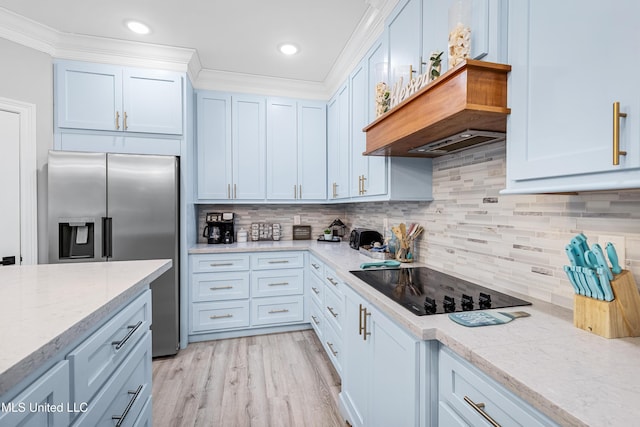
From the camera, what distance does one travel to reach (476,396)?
801mm

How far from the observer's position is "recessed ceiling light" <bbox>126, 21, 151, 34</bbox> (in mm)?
2266

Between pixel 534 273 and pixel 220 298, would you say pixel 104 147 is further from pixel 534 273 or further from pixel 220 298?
pixel 534 273

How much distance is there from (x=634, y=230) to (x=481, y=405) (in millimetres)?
742

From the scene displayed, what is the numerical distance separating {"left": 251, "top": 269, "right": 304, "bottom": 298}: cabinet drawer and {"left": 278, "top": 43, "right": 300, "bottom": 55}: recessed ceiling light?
206 centimetres

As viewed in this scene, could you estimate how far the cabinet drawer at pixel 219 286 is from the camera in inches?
110

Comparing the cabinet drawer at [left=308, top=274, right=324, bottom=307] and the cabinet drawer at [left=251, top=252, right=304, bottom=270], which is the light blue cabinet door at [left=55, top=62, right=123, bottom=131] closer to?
the cabinet drawer at [left=251, top=252, right=304, bottom=270]

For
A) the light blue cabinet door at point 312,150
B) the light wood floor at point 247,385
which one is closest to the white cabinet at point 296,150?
the light blue cabinet door at point 312,150

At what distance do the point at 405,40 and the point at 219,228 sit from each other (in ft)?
8.33

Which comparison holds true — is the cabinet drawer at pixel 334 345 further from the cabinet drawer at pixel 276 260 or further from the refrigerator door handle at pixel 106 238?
the refrigerator door handle at pixel 106 238

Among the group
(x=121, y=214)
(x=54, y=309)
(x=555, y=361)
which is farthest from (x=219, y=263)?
(x=555, y=361)

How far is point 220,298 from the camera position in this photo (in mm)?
2859

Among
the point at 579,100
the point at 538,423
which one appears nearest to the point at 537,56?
the point at 579,100

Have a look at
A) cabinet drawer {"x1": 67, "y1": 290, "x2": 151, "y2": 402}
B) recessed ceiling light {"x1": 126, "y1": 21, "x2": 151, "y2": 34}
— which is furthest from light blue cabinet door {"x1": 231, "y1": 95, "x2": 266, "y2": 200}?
cabinet drawer {"x1": 67, "y1": 290, "x2": 151, "y2": 402}

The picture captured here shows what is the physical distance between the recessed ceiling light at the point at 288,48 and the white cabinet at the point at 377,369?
209 centimetres
